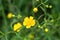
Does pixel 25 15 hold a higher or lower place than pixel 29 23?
higher

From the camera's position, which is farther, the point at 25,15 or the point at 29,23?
the point at 25,15

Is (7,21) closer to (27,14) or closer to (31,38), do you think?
(27,14)

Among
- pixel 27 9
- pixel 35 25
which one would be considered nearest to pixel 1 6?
pixel 27 9

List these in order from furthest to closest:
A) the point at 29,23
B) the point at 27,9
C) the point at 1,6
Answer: the point at 27,9, the point at 1,6, the point at 29,23

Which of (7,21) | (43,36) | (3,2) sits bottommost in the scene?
(43,36)

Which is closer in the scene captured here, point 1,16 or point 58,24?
point 58,24

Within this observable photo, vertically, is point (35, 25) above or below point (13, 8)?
below

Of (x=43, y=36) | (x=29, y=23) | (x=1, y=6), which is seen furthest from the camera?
(x=1, y=6)
